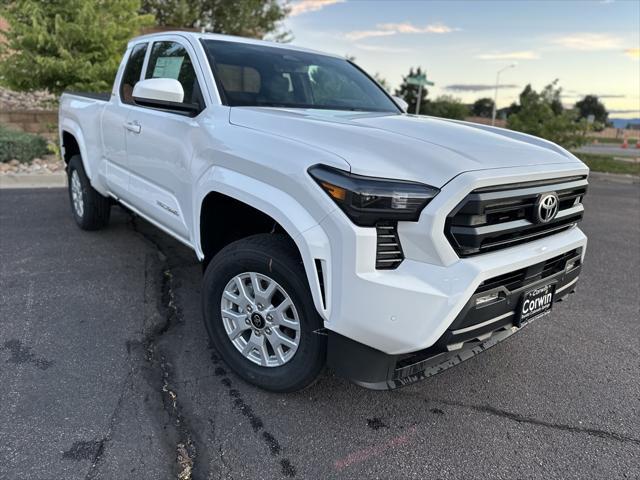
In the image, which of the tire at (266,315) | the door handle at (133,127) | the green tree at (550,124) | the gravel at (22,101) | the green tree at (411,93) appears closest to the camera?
the tire at (266,315)

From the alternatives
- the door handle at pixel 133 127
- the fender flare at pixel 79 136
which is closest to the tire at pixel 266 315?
the door handle at pixel 133 127

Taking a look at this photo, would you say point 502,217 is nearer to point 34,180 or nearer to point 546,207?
point 546,207

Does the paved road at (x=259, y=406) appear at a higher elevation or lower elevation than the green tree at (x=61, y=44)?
lower

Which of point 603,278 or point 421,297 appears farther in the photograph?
point 603,278

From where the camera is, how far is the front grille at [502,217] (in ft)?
6.75

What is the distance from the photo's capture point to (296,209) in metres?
2.20

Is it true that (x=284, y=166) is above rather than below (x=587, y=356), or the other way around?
above

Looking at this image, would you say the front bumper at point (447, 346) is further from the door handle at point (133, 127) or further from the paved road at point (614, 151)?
the paved road at point (614, 151)

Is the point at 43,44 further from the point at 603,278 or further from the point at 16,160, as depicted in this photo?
the point at 603,278

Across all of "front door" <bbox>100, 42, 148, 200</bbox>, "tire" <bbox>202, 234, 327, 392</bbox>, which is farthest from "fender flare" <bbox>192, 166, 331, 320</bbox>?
"front door" <bbox>100, 42, 148, 200</bbox>

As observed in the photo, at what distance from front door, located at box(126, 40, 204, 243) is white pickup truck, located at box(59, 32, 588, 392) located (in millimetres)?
19

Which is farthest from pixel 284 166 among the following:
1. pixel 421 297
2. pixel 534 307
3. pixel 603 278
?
pixel 603 278

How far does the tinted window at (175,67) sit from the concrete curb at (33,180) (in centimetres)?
509

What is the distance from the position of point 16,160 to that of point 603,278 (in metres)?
9.65
